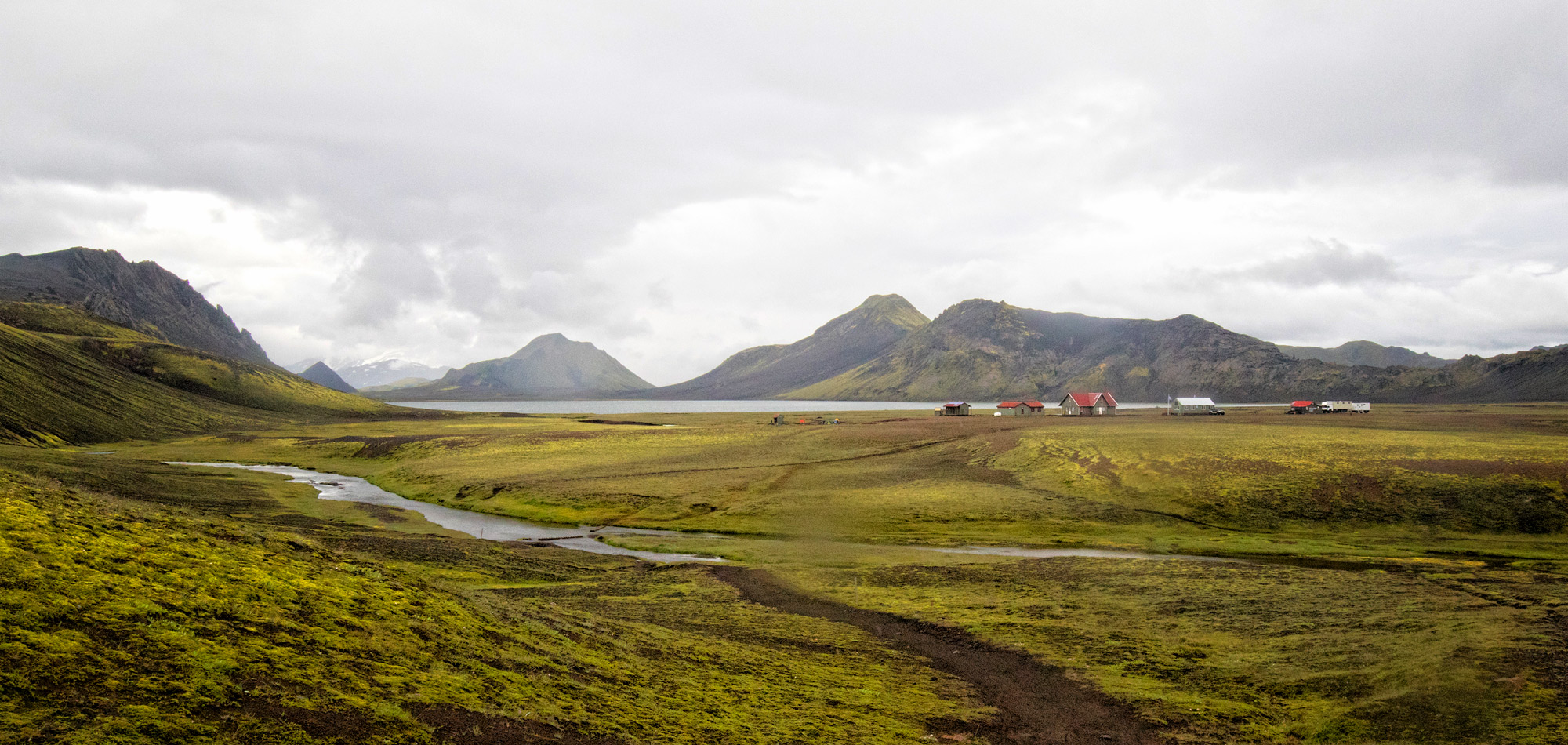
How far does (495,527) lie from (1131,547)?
51.4 metres

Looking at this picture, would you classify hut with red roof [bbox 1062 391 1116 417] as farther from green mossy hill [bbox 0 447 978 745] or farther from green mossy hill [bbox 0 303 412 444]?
green mossy hill [bbox 0 303 412 444]

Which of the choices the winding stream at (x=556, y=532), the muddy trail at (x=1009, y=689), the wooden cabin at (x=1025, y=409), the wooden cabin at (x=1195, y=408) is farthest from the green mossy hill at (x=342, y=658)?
the wooden cabin at (x=1195, y=408)

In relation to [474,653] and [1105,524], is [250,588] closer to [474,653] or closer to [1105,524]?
[474,653]

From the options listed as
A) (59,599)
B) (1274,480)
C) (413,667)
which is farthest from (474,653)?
(1274,480)

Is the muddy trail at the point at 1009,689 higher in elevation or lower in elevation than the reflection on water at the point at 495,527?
higher

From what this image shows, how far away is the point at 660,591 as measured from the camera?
3822 cm

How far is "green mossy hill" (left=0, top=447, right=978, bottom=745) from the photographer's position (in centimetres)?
1131

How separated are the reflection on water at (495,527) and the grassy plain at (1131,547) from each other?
2.70m

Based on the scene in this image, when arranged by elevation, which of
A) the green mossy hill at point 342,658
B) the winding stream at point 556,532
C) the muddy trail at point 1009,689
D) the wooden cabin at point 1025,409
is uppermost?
the wooden cabin at point 1025,409

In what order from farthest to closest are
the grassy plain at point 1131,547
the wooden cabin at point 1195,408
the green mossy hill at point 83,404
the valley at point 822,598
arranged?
the wooden cabin at point 1195,408 → the green mossy hill at point 83,404 → the grassy plain at point 1131,547 → the valley at point 822,598

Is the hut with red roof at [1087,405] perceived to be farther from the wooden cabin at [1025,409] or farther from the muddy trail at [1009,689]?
the muddy trail at [1009,689]

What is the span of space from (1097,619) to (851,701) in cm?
1654

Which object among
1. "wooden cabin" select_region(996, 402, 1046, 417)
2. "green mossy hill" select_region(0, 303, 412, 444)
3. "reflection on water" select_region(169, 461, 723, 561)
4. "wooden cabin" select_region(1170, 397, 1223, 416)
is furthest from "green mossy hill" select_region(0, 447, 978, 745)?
"wooden cabin" select_region(1170, 397, 1223, 416)

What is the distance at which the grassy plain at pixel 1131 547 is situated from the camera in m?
22.8
